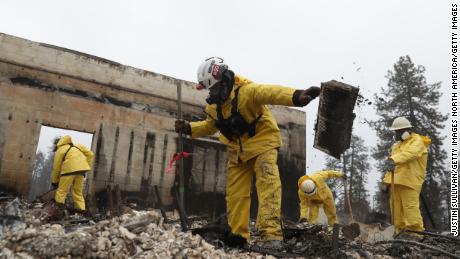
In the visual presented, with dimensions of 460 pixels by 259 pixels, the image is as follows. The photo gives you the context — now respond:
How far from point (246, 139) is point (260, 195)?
624 millimetres

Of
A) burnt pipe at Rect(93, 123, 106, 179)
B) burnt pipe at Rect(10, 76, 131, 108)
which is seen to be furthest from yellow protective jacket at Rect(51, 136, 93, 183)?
burnt pipe at Rect(10, 76, 131, 108)

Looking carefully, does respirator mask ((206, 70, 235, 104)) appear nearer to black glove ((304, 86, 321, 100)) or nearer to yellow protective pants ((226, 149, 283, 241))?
yellow protective pants ((226, 149, 283, 241))

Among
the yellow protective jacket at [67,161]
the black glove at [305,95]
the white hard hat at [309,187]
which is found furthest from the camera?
the white hard hat at [309,187]

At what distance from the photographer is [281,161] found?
36.4 feet

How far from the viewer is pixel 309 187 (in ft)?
24.0

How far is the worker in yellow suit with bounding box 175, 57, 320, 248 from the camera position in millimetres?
3643

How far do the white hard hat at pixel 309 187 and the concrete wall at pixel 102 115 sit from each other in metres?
3.29

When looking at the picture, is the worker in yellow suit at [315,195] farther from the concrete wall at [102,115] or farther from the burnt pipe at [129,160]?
the burnt pipe at [129,160]

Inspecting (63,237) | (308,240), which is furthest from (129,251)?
(308,240)

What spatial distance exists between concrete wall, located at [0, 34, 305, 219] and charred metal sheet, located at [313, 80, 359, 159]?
13.2 ft

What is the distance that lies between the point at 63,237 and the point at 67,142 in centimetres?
484

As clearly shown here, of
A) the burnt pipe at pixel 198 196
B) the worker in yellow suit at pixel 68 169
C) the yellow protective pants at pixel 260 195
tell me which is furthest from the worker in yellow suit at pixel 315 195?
the worker in yellow suit at pixel 68 169

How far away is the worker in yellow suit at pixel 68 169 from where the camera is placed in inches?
260

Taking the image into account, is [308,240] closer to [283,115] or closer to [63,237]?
[63,237]
